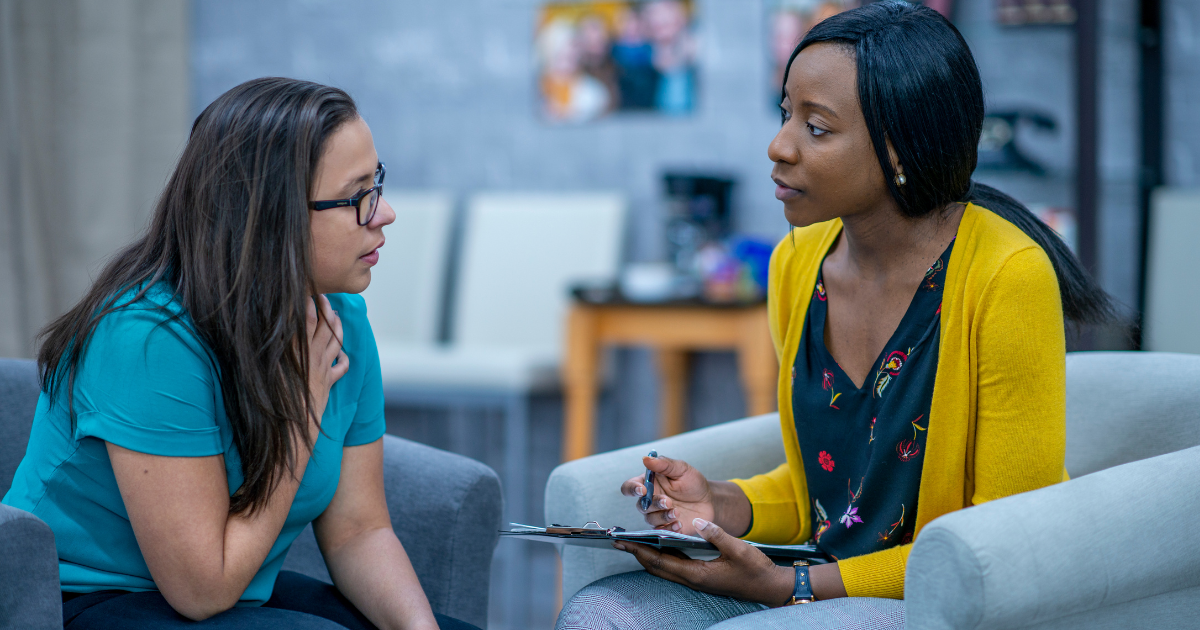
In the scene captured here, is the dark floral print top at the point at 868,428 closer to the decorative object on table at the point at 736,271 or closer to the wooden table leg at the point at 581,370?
the decorative object on table at the point at 736,271

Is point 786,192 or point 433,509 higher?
point 786,192

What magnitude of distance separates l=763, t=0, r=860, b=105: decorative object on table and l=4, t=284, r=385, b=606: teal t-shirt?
239cm

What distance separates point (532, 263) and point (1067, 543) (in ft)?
8.15

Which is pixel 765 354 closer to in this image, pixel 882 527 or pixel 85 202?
pixel 882 527

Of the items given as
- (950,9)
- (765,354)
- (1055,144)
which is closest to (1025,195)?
(1055,144)

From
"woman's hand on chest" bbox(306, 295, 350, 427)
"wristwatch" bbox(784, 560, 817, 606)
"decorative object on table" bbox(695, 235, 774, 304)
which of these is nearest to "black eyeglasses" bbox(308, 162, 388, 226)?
"woman's hand on chest" bbox(306, 295, 350, 427)

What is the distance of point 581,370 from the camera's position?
2.91m

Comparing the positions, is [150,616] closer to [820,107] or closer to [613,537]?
[613,537]

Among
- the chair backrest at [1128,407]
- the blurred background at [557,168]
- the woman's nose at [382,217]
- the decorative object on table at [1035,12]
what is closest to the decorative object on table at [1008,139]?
the blurred background at [557,168]

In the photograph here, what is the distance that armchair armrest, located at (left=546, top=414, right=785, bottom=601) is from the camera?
1.30 metres

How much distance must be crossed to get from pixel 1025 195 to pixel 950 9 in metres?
0.59

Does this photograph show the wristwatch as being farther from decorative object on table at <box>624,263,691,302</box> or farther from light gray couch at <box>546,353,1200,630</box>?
decorative object on table at <box>624,263,691,302</box>

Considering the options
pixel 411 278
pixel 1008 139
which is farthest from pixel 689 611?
pixel 411 278

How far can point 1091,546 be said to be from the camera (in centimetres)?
95
